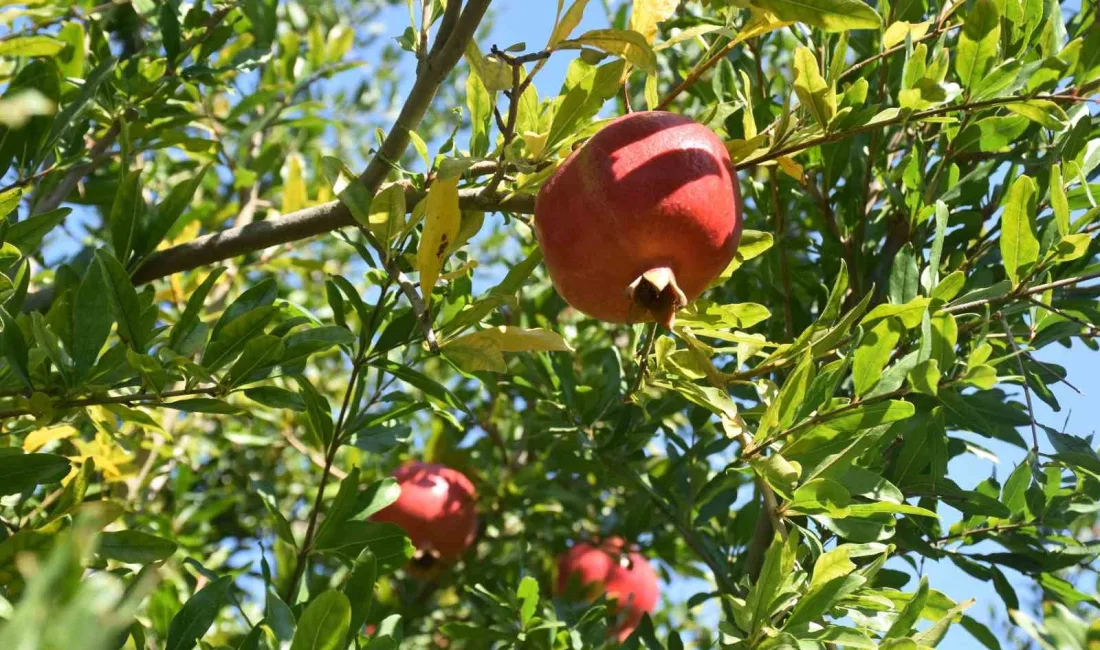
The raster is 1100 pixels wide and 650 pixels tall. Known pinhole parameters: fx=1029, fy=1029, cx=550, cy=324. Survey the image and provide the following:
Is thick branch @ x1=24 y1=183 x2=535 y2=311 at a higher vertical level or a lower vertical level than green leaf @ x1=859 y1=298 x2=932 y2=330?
higher

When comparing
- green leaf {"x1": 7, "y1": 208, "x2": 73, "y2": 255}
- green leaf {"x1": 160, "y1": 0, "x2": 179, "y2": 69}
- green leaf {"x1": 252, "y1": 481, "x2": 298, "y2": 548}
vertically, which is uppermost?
green leaf {"x1": 160, "y1": 0, "x2": 179, "y2": 69}

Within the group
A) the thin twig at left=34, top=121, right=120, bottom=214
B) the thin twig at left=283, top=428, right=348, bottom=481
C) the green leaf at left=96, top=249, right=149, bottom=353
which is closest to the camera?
the green leaf at left=96, top=249, right=149, bottom=353

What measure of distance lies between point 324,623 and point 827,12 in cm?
74

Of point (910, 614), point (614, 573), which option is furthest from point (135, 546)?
point (614, 573)

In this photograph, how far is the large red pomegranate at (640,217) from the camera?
3.15ft

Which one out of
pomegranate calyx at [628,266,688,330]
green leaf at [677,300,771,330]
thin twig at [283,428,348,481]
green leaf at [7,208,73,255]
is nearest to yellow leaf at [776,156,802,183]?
green leaf at [677,300,771,330]

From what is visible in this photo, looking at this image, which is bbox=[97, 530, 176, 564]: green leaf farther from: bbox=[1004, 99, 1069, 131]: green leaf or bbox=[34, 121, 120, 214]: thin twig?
bbox=[1004, 99, 1069, 131]: green leaf

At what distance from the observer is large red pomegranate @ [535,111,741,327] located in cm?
96

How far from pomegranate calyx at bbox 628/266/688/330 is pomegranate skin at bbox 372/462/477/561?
1.12 meters

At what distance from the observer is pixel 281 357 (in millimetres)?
1098

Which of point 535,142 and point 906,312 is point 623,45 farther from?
point 906,312

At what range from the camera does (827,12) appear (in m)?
0.99

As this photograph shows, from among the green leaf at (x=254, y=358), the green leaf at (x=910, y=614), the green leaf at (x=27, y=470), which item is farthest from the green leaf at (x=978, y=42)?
the green leaf at (x=27, y=470)

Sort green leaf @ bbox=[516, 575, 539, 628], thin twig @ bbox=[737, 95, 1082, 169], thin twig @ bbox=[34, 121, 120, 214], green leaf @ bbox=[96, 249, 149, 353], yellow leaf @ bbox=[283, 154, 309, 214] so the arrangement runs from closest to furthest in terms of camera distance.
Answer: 1. green leaf @ bbox=[96, 249, 149, 353]
2. thin twig @ bbox=[737, 95, 1082, 169]
3. green leaf @ bbox=[516, 575, 539, 628]
4. thin twig @ bbox=[34, 121, 120, 214]
5. yellow leaf @ bbox=[283, 154, 309, 214]
